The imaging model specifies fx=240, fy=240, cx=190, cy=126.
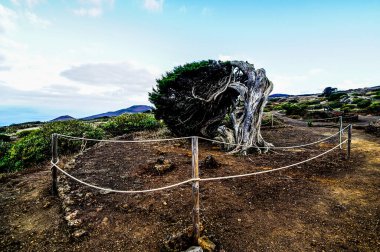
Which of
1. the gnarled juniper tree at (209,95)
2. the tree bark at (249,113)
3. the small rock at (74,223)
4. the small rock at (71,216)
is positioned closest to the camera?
the small rock at (74,223)

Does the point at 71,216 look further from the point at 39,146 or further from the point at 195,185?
the point at 39,146

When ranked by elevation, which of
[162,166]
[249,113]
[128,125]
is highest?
[249,113]

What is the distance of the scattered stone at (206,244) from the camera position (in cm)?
354

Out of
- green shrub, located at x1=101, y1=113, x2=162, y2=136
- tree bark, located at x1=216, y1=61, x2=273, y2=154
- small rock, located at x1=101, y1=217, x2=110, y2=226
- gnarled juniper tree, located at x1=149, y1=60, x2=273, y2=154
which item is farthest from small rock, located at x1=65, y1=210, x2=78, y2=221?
green shrub, located at x1=101, y1=113, x2=162, y2=136

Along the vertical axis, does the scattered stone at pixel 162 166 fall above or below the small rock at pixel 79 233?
above

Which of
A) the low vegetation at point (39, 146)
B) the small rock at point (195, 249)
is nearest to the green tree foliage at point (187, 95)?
the low vegetation at point (39, 146)

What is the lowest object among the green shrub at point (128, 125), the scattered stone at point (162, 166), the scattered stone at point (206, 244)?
the scattered stone at point (206, 244)

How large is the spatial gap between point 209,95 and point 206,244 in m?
8.58

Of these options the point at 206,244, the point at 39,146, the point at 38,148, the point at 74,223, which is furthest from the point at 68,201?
the point at 39,146

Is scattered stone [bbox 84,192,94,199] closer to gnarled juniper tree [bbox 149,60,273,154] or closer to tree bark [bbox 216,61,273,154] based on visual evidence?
tree bark [bbox 216,61,273,154]

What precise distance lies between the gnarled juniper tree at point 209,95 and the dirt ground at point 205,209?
369 cm

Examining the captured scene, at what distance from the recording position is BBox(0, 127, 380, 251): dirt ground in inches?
151

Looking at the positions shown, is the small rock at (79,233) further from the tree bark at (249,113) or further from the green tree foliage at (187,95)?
the green tree foliage at (187,95)

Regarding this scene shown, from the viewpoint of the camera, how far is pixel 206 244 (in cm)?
359
